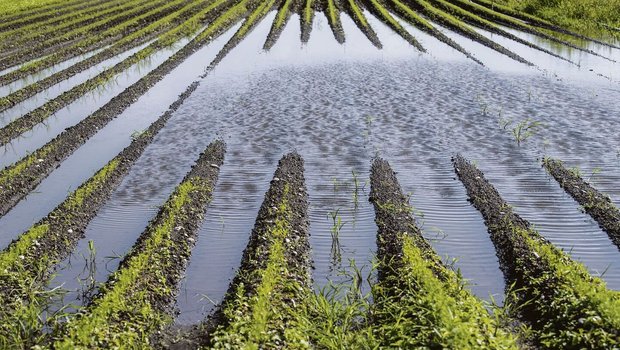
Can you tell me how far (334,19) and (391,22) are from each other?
2576 millimetres

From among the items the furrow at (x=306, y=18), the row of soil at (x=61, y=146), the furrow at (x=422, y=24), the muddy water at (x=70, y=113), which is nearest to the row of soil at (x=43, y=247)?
the row of soil at (x=61, y=146)

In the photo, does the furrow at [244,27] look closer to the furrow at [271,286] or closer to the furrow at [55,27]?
the furrow at [55,27]

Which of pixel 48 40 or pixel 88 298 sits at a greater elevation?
pixel 48 40

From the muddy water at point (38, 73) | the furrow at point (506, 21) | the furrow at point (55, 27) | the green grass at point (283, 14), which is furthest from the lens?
the green grass at point (283, 14)

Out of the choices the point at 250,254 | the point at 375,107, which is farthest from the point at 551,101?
the point at 250,254

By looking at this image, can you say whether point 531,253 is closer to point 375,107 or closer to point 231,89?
point 375,107


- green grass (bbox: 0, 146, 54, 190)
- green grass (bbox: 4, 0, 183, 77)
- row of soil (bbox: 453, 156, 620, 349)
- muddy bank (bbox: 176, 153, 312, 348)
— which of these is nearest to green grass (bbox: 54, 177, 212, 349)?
muddy bank (bbox: 176, 153, 312, 348)

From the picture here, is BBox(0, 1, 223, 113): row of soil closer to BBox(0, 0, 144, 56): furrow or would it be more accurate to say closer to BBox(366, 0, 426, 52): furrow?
BBox(0, 0, 144, 56): furrow

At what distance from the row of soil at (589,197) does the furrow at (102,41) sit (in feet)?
49.0

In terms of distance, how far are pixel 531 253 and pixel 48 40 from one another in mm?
21902

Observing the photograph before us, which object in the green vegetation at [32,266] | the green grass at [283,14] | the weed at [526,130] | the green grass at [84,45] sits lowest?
the green vegetation at [32,266]

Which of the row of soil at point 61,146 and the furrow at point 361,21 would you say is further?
the furrow at point 361,21

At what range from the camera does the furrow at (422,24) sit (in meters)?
22.4

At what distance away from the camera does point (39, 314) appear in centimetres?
688
